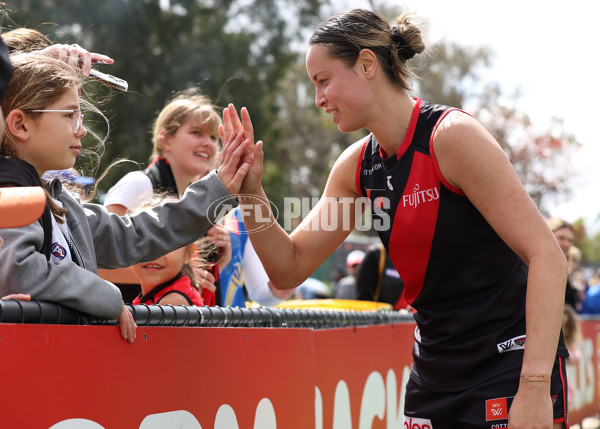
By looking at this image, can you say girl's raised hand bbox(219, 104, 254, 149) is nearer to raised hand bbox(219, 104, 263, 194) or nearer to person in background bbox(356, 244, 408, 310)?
raised hand bbox(219, 104, 263, 194)

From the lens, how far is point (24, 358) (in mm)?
1711

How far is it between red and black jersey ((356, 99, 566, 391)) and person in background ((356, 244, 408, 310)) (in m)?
3.81

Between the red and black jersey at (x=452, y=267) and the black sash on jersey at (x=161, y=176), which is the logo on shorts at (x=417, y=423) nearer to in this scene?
the red and black jersey at (x=452, y=267)

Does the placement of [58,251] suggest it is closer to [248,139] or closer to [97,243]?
[97,243]

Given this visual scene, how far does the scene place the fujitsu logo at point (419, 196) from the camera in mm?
2407

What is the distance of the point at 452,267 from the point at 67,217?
4.16ft

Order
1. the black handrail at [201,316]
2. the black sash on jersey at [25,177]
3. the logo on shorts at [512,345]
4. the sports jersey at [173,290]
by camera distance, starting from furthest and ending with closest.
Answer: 1. the sports jersey at [173,290]
2. the logo on shorts at [512,345]
3. the black sash on jersey at [25,177]
4. the black handrail at [201,316]

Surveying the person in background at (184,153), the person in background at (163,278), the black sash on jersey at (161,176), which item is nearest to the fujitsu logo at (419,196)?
the person in background at (163,278)

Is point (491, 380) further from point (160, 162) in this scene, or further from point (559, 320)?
point (160, 162)

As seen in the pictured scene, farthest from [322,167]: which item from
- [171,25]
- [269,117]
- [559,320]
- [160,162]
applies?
[559,320]

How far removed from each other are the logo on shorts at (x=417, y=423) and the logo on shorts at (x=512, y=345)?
37cm

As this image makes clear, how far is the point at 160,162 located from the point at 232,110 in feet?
5.75

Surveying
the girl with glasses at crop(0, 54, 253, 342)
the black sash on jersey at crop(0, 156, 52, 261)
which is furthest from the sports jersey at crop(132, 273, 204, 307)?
the black sash on jersey at crop(0, 156, 52, 261)

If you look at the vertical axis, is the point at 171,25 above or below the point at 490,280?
above
